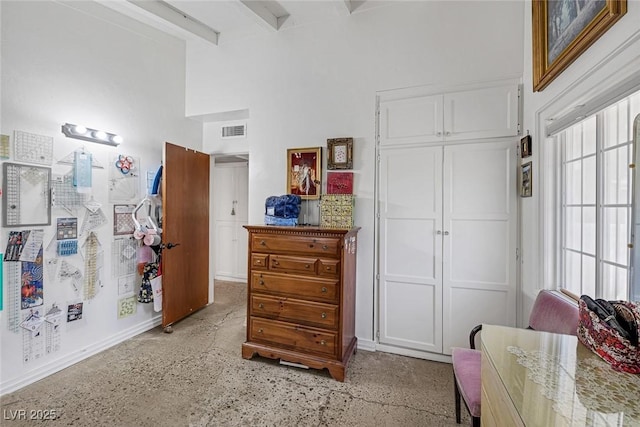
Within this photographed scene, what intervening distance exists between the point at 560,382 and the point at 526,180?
1773 mm

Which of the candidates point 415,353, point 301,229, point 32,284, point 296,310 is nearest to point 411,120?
point 301,229

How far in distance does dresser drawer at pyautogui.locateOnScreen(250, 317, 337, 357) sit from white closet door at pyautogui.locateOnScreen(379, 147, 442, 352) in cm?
69

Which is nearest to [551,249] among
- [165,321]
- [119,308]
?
[165,321]

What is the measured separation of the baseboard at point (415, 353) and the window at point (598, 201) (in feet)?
3.84

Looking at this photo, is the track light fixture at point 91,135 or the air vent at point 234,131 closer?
the track light fixture at point 91,135

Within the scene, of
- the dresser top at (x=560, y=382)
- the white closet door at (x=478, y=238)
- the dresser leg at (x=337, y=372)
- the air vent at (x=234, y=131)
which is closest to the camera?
the dresser top at (x=560, y=382)

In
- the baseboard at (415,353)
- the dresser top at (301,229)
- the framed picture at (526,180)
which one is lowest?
the baseboard at (415,353)

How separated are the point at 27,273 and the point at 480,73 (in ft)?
13.5

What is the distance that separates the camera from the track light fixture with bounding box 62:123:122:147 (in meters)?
2.42

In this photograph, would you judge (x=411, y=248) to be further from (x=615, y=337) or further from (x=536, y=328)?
(x=615, y=337)

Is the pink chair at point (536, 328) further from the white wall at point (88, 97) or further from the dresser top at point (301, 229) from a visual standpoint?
the white wall at point (88, 97)

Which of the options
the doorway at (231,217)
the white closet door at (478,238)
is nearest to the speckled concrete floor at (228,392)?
the white closet door at (478,238)

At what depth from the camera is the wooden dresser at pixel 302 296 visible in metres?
2.27

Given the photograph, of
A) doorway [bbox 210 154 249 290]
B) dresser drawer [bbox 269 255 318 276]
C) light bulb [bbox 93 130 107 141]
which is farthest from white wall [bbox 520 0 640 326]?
doorway [bbox 210 154 249 290]
